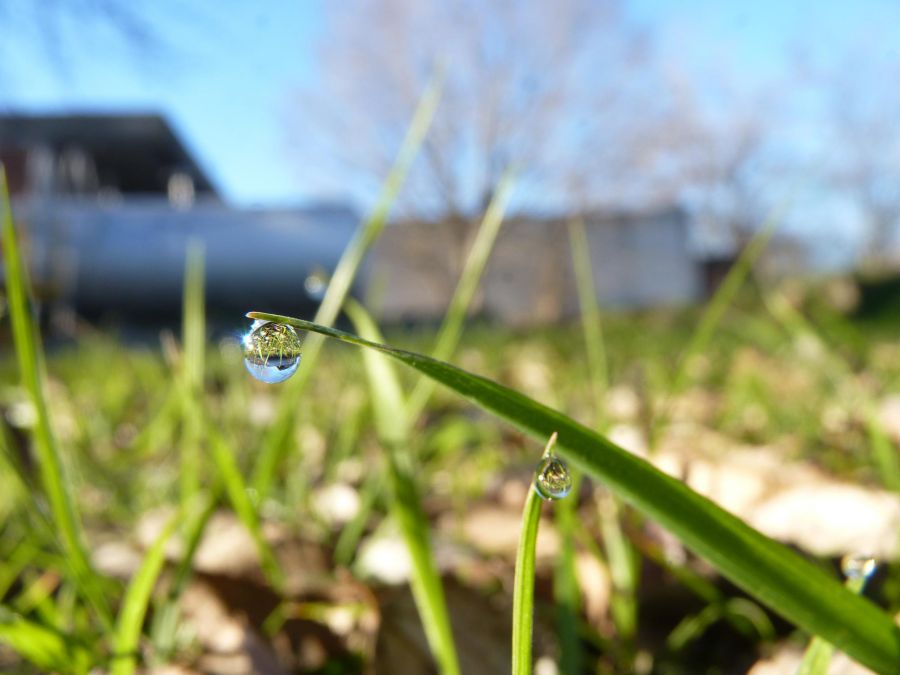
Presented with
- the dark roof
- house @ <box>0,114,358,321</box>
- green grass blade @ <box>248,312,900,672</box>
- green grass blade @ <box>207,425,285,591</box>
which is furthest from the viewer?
the dark roof

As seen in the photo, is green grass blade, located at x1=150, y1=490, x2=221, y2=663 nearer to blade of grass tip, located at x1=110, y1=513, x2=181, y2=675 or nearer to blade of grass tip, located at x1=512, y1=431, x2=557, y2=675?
blade of grass tip, located at x1=110, y1=513, x2=181, y2=675

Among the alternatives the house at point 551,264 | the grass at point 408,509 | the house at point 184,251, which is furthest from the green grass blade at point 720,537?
the house at point 551,264

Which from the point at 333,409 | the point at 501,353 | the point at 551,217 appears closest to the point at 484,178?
the point at 551,217

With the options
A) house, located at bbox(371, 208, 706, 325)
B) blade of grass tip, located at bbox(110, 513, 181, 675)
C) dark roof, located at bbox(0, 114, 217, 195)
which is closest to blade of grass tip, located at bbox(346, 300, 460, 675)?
blade of grass tip, located at bbox(110, 513, 181, 675)

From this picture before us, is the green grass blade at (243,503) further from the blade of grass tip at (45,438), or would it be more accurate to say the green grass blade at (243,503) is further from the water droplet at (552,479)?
the water droplet at (552,479)

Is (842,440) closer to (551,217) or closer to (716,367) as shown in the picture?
(716,367)

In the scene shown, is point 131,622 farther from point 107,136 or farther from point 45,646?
point 107,136
